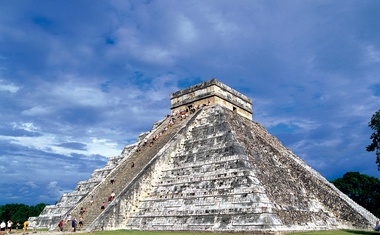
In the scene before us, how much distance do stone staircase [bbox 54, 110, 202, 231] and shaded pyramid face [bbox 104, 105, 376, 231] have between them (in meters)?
1.29

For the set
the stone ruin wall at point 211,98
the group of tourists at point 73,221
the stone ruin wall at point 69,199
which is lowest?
the group of tourists at point 73,221

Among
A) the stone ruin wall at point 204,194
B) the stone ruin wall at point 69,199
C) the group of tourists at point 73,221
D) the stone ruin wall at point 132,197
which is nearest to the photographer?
the stone ruin wall at point 204,194

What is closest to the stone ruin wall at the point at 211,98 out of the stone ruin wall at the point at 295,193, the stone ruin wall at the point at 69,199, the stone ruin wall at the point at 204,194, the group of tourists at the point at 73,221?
the stone ruin wall at the point at 295,193

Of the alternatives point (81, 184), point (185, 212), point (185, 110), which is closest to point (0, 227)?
point (81, 184)

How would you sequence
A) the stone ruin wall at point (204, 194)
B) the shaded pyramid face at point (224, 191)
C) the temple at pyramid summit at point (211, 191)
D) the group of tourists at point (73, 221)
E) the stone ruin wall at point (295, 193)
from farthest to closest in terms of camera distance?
1. the group of tourists at point (73, 221)
2. the stone ruin wall at point (295, 193)
3. the temple at pyramid summit at point (211, 191)
4. the shaded pyramid face at point (224, 191)
5. the stone ruin wall at point (204, 194)

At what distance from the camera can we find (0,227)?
16.1 meters

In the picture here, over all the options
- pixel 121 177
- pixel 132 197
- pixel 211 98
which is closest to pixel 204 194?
pixel 132 197

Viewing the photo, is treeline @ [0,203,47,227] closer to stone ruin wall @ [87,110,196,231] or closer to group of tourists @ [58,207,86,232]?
group of tourists @ [58,207,86,232]

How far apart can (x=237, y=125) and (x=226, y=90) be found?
14.2 ft

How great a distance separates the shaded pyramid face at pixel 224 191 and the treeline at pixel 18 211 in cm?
2765

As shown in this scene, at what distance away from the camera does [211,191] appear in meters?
13.9

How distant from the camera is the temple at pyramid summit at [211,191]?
12.9 m

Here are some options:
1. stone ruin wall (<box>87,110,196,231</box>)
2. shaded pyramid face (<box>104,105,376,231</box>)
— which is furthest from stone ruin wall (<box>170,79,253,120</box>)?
stone ruin wall (<box>87,110,196,231</box>)

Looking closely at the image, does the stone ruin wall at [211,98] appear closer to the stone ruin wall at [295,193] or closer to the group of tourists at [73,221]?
the stone ruin wall at [295,193]
